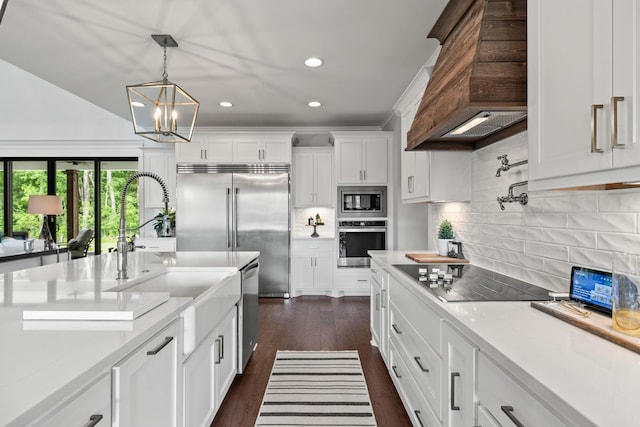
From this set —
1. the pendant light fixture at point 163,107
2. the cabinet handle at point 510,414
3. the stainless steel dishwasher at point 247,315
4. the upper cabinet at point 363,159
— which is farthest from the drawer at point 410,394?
the upper cabinet at point 363,159

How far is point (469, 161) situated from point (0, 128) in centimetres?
753

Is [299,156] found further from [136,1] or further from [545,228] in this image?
[545,228]

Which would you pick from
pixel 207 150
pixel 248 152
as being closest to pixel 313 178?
pixel 248 152

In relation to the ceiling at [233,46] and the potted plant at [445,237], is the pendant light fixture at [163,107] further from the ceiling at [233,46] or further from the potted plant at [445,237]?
the potted plant at [445,237]

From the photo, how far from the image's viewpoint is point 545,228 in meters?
1.81

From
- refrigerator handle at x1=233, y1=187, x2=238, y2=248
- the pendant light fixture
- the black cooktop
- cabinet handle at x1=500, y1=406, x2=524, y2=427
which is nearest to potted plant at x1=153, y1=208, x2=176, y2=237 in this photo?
refrigerator handle at x1=233, y1=187, x2=238, y2=248

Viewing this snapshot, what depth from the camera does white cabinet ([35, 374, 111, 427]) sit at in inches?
28.7

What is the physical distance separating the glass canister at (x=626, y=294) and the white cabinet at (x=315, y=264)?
429cm

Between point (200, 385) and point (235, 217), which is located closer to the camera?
point (200, 385)

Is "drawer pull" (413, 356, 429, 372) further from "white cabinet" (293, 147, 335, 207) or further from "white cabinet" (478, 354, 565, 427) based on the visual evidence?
"white cabinet" (293, 147, 335, 207)

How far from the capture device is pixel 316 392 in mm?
2463

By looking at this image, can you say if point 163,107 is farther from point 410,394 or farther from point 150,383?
point 410,394

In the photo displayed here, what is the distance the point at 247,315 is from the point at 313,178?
10.1 feet

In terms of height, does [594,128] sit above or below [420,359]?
above
